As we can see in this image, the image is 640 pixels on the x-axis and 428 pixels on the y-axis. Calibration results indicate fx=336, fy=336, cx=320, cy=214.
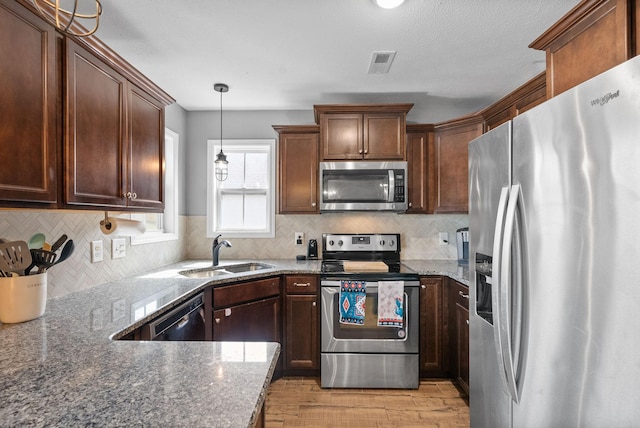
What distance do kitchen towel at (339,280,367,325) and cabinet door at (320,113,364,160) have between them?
1.12m

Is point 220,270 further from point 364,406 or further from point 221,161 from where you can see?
point 364,406

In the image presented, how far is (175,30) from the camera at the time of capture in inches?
78.5

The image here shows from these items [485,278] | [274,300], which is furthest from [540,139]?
[274,300]

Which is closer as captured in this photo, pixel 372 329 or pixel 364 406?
pixel 364 406

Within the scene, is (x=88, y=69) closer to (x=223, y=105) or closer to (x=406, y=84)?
(x=223, y=105)

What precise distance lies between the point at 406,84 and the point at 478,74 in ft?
1.79

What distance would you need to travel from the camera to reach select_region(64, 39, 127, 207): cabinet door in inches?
54.8

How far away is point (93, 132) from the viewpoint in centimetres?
153

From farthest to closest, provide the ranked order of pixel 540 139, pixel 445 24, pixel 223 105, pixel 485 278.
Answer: pixel 223 105 < pixel 445 24 < pixel 485 278 < pixel 540 139

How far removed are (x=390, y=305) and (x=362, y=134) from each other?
1471 mm

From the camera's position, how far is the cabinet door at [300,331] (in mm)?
2729

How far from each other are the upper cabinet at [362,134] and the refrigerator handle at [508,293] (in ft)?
5.84

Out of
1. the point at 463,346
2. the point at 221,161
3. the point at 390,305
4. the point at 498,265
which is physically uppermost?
the point at 221,161

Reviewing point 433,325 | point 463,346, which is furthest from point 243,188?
point 463,346
